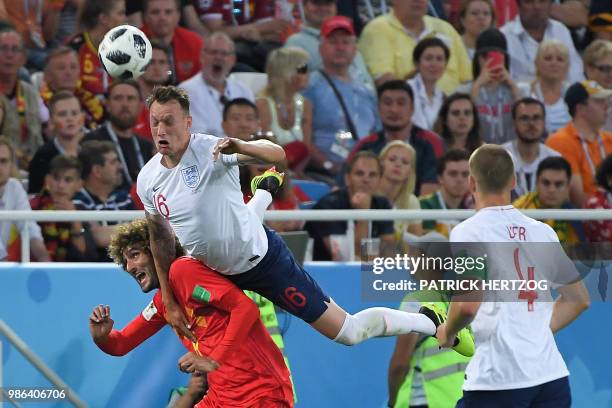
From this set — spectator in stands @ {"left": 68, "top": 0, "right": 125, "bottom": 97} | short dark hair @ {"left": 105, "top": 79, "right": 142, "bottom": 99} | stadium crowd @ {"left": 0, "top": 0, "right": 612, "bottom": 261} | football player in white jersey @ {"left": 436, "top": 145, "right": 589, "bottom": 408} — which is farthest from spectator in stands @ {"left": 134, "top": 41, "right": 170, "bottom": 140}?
football player in white jersey @ {"left": 436, "top": 145, "right": 589, "bottom": 408}

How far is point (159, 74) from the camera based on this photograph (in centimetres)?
1058

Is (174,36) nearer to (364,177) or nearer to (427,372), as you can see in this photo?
(364,177)

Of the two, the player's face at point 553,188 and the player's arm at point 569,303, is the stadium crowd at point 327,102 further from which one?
the player's arm at point 569,303

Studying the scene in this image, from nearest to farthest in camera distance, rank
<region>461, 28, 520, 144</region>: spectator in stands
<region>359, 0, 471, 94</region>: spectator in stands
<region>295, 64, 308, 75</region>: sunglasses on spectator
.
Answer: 1. <region>295, 64, 308, 75</region>: sunglasses on spectator
2. <region>461, 28, 520, 144</region>: spectator in stands
3. <region>359, 0, 471, 94</region>: spectator in stands

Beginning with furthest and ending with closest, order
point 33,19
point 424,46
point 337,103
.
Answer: point 424,46
point 33,19
point 337,103

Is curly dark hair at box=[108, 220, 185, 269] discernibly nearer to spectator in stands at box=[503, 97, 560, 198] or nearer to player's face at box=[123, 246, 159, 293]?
player's face at box=[123, 246, 159, 293]

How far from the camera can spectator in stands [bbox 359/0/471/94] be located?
38.1ft

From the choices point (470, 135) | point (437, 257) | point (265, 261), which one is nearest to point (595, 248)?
point (437, 257)

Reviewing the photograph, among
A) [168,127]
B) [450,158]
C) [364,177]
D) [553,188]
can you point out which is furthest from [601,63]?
[168,127]

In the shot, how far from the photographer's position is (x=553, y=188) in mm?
9688

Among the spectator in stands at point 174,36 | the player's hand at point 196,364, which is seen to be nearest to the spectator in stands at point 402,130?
the spectator in stands at point 174,36

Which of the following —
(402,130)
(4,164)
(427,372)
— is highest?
(4,164)

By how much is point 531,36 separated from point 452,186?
3456 millimetres

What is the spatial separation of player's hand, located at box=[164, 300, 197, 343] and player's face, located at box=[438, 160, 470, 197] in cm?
364
